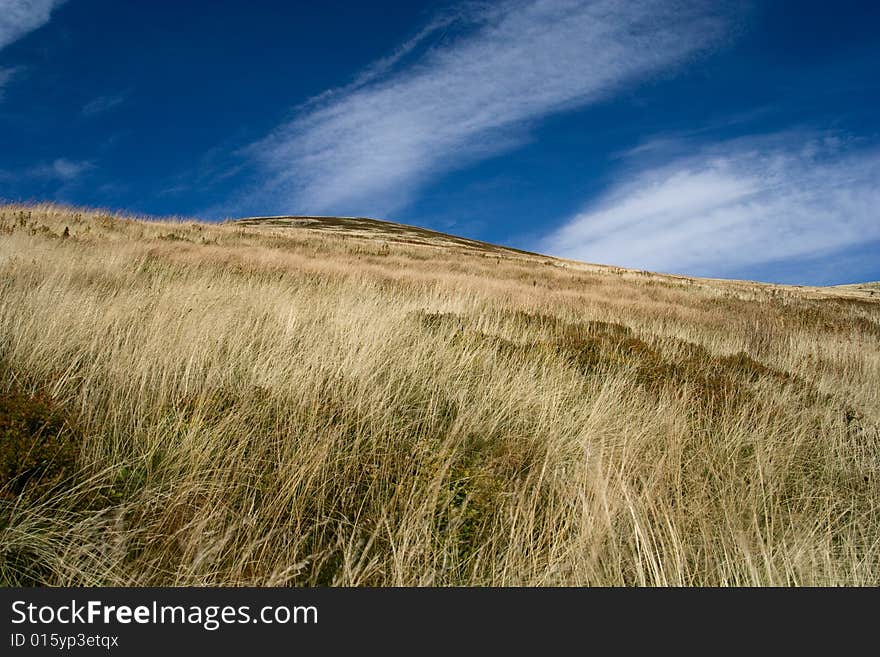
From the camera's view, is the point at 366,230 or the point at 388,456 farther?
the point at 366,230

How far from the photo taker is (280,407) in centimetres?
305

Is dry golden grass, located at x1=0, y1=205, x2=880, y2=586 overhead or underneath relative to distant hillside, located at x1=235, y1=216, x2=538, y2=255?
underneath

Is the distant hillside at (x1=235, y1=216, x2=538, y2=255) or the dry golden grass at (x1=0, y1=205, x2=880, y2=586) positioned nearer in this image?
the dry golden grass at (x1=0, y1=205, x2=880, y2=586)

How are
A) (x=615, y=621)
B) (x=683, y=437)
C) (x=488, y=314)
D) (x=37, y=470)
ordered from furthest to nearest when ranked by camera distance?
(x=488, y=314) → (x=683, y=437) → (x=37, y=470) → (x=615, y=621)

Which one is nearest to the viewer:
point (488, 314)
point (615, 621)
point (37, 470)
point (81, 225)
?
point (615, 621)

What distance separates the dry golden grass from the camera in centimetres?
193

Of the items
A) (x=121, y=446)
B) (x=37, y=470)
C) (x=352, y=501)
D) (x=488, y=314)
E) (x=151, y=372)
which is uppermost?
(x=488, y=314)

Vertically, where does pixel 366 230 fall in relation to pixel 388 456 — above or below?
above

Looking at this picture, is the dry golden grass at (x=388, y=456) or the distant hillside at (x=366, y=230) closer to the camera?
the dry golden grass at (x=388, y=456)

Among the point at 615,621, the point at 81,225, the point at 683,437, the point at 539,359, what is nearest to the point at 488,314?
the point at 539,359

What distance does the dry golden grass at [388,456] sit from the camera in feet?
6.35

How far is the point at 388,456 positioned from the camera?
269 centimetres

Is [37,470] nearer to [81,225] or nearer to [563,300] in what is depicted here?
[563,300]

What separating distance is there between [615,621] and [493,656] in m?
0.49
